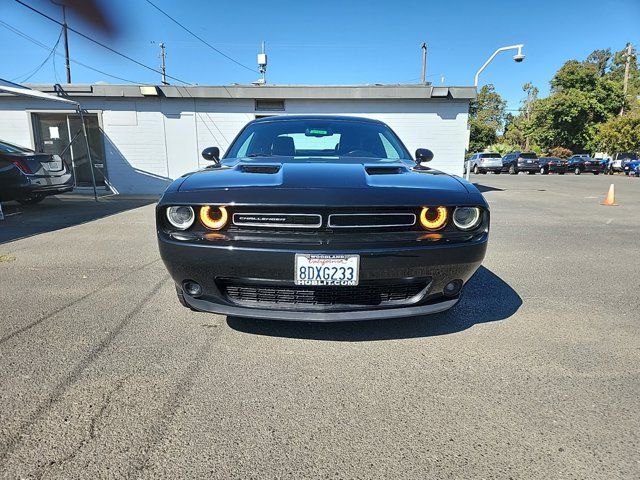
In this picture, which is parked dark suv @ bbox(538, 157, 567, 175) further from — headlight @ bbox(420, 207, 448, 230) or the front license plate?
the front license plate

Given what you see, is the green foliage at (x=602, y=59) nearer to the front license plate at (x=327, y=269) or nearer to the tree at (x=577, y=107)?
the tree at (x=577, y=107)

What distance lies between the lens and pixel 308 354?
262 centimetres

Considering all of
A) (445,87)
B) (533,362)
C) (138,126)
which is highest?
(445,87)

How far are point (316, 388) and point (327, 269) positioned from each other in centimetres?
65

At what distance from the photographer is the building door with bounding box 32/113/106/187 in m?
13.1

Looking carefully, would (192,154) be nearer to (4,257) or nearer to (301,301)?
(4,257)

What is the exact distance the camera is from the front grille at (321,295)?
240cm

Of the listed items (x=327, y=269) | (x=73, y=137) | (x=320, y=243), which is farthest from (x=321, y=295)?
(x=73, y=137)

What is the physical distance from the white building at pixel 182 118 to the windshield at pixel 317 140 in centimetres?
929

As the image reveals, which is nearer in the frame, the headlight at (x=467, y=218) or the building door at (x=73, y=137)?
the headlight at (x=467, y=218)

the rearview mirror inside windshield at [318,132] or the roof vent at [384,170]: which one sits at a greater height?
Result: the rearview mirror inside windshield at [318,132]

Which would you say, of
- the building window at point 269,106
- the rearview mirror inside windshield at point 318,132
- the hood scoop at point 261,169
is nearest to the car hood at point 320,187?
the hood scoop at point 261,169

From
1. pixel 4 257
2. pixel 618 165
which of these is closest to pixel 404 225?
pixel 4 257

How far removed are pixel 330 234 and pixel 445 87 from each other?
1200 centimetres
